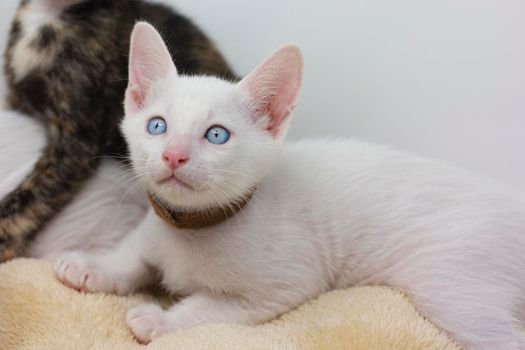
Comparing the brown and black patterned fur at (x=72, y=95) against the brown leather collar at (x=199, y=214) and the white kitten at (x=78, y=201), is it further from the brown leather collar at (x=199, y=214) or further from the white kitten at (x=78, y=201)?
the brown leather collar at (x=199, y=214)

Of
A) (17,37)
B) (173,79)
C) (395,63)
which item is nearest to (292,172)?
(173,79)

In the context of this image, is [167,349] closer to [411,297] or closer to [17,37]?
[411,297]

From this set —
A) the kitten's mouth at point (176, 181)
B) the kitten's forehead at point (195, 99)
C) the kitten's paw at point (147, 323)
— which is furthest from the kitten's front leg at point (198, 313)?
the kitten's forehead at point (195, 99)

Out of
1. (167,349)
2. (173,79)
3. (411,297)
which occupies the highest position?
(173,79)

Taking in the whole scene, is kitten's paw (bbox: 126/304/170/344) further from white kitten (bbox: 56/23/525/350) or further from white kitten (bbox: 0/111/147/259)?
white kitten (bbox: 0/111/147/259)

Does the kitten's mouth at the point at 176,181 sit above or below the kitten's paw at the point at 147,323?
above

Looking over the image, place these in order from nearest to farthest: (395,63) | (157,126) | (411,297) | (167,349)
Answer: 1. (167,349)
2. (157,126)
3. (411,297)
4. (395,63)

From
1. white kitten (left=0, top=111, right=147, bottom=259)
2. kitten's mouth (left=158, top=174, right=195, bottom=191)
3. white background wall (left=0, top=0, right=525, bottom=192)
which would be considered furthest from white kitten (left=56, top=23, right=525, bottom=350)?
white background wall (left=0, top=0, right=525, bottom=192)
